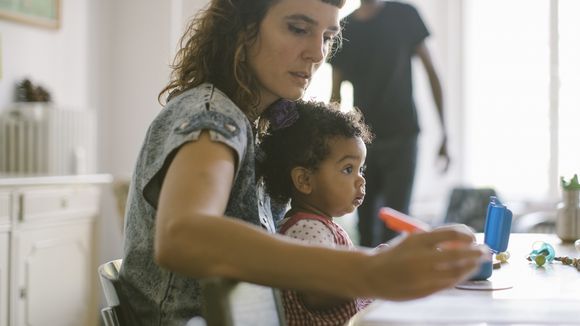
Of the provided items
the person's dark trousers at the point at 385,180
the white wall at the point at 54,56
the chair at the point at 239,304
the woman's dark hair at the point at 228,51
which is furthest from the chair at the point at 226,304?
the white wall at the point at 54,56

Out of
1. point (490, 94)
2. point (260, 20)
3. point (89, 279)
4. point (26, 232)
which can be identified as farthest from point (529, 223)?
point (260, 20)

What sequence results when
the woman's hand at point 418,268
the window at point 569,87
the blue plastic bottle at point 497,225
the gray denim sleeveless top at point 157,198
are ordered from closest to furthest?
the woman's hand at point 418,268 < the gray denim sleeveless top at point 157,198 < the blue plastic bottle at point 497,225 < the window at point 569,87

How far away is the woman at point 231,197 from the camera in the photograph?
57cm

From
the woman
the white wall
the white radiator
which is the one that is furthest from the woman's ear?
the white wall

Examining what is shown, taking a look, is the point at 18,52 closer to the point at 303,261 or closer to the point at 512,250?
the point at 512,250

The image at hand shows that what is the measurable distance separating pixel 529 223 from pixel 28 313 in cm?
278

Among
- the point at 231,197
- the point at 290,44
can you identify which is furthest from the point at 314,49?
the point at 231,197

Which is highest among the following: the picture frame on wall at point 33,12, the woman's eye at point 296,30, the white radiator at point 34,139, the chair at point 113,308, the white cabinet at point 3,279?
the picture frame on wall at point 33,12

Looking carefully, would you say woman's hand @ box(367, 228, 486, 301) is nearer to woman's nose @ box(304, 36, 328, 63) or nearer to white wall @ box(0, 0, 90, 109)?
woman's nose @ box(304, 36, 328, 63)

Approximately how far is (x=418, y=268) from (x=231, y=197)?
1.22 feet

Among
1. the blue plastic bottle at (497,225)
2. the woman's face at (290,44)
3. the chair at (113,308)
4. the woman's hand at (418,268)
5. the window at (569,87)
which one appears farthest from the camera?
the window at (569,87)

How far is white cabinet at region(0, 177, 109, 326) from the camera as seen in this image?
261cm

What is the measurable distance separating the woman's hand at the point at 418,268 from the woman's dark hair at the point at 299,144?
2.39 ft

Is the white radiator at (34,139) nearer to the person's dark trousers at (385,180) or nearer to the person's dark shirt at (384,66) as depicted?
the person's dark shirt at (384,66)
